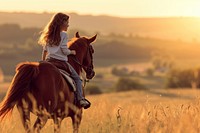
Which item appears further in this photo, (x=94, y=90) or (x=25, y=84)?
(x=94, y=90)

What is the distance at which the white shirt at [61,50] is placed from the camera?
923cm

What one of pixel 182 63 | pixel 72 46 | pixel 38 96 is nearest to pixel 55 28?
pixel 72 46

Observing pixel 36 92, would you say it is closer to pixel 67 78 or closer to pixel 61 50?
pixel 67 78

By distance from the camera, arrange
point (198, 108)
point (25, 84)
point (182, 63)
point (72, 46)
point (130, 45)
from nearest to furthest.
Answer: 1. point (25, 84)
2. point (198, 108)
3. point (72, 46)
4. point (182, 63)
5. point (130, 45)

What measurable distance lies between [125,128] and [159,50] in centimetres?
13145

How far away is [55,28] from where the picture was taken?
922 centimetres

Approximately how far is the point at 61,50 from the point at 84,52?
1.03 m

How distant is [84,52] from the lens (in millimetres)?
10227

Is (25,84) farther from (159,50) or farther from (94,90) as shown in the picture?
(159,50)

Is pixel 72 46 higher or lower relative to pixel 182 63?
higher

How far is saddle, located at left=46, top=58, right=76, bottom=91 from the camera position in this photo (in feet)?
29.2

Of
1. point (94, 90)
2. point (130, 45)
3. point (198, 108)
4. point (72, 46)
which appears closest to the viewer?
point (198, 108)

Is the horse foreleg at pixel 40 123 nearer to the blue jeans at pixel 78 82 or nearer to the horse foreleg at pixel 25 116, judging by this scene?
the horse foreleg at pixel 25 116

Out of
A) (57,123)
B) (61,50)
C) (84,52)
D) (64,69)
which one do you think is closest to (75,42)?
(84,52)
